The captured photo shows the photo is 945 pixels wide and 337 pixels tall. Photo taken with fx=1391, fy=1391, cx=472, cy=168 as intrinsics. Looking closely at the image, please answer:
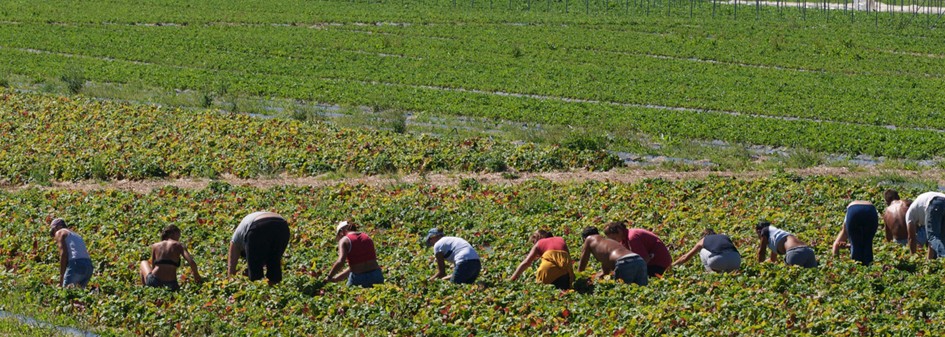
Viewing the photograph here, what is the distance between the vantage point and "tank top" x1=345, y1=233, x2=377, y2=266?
18766 millimetres

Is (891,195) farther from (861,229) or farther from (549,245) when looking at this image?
(549,245)

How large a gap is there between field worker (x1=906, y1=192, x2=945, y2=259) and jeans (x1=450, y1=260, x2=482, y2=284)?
649 centimetres

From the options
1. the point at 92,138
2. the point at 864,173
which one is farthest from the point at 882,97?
the point at 92,138

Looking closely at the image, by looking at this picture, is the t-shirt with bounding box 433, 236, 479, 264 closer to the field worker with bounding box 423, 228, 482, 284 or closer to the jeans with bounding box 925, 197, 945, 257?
the field worker with bounding box 423, 228, 482, 284

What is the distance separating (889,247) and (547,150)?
1332 centimetres

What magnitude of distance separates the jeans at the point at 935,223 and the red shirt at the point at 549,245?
5.44 metres

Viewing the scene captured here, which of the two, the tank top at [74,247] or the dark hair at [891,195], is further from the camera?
the dark hair at [891,195]

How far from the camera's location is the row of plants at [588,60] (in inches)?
1807

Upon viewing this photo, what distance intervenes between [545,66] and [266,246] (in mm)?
37113

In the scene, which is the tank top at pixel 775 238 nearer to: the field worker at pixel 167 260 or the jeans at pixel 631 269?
the jeans at pixel 631 269

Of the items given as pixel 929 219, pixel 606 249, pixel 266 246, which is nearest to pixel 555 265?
pixel 606 249

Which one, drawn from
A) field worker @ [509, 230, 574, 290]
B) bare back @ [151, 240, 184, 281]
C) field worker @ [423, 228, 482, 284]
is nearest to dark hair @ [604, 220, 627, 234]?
field worker @ [509, 230, 574, 290]

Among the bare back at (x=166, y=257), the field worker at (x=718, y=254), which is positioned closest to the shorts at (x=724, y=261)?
the field worker at (x=718, y=254)

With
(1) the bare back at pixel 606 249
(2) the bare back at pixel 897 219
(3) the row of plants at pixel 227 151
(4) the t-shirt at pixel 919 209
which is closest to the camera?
(1) the bare back at pixel 606 249
